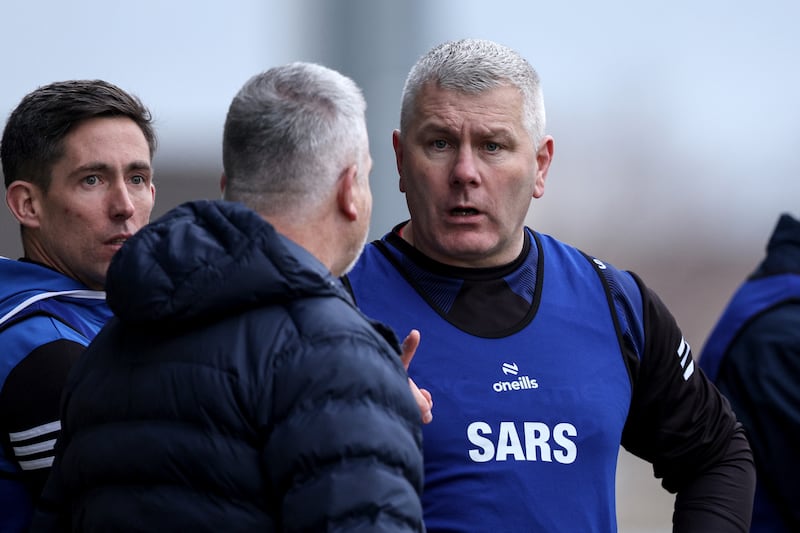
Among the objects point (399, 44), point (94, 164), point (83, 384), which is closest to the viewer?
point (83, 384)

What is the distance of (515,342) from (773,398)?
1.19 metres

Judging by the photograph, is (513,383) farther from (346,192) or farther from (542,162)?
(346,192)

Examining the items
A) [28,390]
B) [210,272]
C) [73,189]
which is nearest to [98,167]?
[73,189]

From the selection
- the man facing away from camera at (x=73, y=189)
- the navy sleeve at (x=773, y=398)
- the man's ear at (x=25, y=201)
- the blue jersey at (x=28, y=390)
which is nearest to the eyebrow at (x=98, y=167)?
the man facing away from camera at (x=73, y=189)

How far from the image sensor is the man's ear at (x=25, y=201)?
9.75 feet

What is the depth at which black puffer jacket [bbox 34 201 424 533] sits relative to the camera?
1.91 m

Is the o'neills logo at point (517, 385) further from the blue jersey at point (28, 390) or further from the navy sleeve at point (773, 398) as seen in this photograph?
the navy sleeve at point (773, 398)

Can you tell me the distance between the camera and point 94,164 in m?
2.97

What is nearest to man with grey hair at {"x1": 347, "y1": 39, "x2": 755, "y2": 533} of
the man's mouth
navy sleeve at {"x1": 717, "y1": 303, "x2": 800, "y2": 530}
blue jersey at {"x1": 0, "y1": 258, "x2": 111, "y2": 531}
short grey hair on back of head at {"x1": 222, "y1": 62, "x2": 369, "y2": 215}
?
the man's mouth

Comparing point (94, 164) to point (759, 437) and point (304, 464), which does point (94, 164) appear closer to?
point (304, 464)

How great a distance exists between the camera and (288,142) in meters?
2.15

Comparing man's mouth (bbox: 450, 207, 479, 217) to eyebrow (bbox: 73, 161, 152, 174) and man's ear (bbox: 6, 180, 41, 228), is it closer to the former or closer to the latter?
eyebrow (bbox: 73, 161, 152, 174)

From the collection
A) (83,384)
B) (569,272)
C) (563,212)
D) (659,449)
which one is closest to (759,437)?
(659,449)

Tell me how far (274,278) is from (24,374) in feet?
2.47
